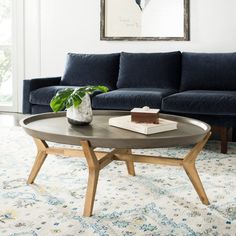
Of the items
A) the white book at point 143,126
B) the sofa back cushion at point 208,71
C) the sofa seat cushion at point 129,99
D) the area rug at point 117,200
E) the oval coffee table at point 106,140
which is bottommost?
the area rug at point 117,200

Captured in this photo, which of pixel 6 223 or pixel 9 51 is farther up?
pixel 9 51

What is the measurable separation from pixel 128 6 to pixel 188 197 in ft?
9.37

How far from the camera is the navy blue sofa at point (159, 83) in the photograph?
3328mm

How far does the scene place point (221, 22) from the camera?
168 inches

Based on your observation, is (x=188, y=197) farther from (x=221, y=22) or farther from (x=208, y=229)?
(x=221, y=22)

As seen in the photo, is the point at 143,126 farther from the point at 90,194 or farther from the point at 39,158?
the point at 39,158

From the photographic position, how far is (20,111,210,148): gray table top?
6.61ft

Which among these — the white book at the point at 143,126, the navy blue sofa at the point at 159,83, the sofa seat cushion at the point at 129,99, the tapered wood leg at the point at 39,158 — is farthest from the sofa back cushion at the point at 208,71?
the tapered wood leg at the point at 39,158

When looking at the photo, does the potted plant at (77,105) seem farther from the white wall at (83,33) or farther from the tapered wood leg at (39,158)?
the white wall at (83,33)

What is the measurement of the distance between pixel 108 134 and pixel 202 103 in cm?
139

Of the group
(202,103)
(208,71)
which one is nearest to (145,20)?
(208,71)

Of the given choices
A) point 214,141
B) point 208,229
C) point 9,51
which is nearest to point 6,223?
point 208,229

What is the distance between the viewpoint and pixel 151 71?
4.11m

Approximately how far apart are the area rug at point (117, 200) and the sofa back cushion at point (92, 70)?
141cm
